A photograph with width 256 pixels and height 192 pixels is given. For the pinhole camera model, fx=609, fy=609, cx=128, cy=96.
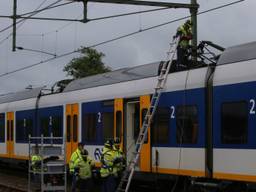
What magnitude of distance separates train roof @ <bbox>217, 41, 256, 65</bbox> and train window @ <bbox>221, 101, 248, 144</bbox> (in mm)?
947

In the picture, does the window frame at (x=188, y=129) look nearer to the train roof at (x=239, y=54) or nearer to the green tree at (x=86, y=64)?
the train roof at (x=239, y=54)

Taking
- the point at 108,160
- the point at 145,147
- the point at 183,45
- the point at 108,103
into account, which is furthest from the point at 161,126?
the point at 108,103

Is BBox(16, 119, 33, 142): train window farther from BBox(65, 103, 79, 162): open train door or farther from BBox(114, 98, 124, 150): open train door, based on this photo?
BBox(114, 98, 124, 150): open train door

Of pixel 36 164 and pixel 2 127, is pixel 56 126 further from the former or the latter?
pixel 2 127

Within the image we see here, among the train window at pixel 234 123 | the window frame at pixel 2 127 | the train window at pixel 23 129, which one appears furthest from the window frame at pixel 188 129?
the window frame at pixel 2 127

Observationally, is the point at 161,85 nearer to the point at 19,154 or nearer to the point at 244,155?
the point at 244,155

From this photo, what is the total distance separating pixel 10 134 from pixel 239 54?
16.5 m

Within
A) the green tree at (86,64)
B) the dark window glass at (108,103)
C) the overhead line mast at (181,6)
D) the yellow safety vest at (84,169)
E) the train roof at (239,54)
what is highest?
the green tree at (86,64)

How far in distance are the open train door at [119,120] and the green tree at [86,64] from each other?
39.9 meters

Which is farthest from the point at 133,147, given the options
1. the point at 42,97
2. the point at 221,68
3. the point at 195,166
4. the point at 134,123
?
the point at 42,97

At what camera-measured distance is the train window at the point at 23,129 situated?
2483 centimetres

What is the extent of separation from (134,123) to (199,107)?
3.49 meters

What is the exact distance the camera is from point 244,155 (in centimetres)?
1211

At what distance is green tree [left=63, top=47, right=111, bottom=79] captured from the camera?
189 ft
